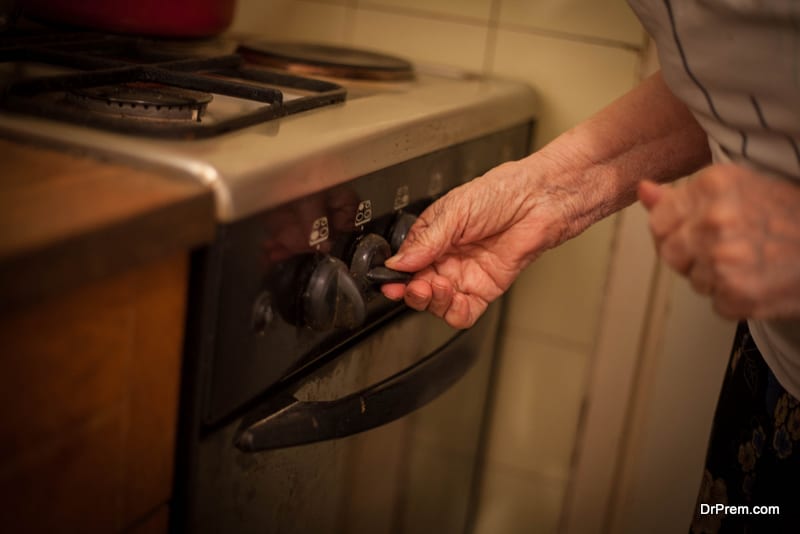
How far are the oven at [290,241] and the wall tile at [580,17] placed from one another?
18 cm

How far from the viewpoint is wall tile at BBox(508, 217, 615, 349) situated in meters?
1.11

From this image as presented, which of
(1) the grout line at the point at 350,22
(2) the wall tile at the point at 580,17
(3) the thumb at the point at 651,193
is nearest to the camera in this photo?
(3) the thumb at the point at 651,193

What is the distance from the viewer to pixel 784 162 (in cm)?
57

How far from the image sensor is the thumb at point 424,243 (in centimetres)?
69

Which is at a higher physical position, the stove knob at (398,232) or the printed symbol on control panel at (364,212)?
the printed symbol on control panel at (364,212)

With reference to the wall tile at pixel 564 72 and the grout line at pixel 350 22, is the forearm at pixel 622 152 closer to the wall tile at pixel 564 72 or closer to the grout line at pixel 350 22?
the wall tile at pixel 564 72

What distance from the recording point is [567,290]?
3.72 ft

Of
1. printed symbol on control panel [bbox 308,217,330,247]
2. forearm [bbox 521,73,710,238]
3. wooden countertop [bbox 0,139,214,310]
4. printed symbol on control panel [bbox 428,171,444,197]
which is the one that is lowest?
printed symbol on control panel [bbox 308,217,330,247]

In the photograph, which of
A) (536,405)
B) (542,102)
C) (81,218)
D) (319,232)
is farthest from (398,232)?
(536,405)

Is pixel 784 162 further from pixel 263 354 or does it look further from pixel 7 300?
pixel 7 300

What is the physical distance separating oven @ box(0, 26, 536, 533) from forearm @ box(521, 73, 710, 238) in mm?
110

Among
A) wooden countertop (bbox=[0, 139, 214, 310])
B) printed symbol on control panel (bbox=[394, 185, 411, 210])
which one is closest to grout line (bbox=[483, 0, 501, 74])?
printed symbol on control panel (bbox=[394, 185, 411, 210])

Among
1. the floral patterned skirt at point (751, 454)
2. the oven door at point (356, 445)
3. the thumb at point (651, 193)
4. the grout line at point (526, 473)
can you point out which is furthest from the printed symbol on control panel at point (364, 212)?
the grout line at point (526, 473)

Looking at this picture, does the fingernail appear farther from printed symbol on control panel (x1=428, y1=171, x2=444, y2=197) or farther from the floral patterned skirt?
the floral patterned skirt
